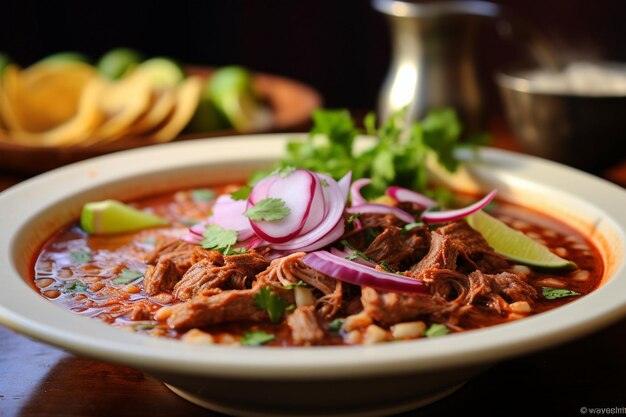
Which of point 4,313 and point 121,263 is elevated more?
point 4,313

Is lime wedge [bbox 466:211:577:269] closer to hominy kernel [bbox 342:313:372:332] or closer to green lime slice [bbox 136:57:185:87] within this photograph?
hominy kernel [bbox 342:313:372:332]

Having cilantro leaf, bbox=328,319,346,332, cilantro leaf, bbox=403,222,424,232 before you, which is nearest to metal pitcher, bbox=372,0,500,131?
cilantro leaf, bbox=403,222,424,232

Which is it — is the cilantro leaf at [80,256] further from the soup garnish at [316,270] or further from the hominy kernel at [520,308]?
the hominy kernel at [520,308]

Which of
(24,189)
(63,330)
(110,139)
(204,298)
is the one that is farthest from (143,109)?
(63,330)

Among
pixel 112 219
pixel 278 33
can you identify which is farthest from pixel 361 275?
pixel 278 33

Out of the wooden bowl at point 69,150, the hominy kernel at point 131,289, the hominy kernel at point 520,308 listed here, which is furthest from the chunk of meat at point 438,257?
the wooden bowl at point 69,150

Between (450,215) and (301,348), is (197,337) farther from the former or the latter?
(450,215)

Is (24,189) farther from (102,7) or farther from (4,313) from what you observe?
(102,7)
